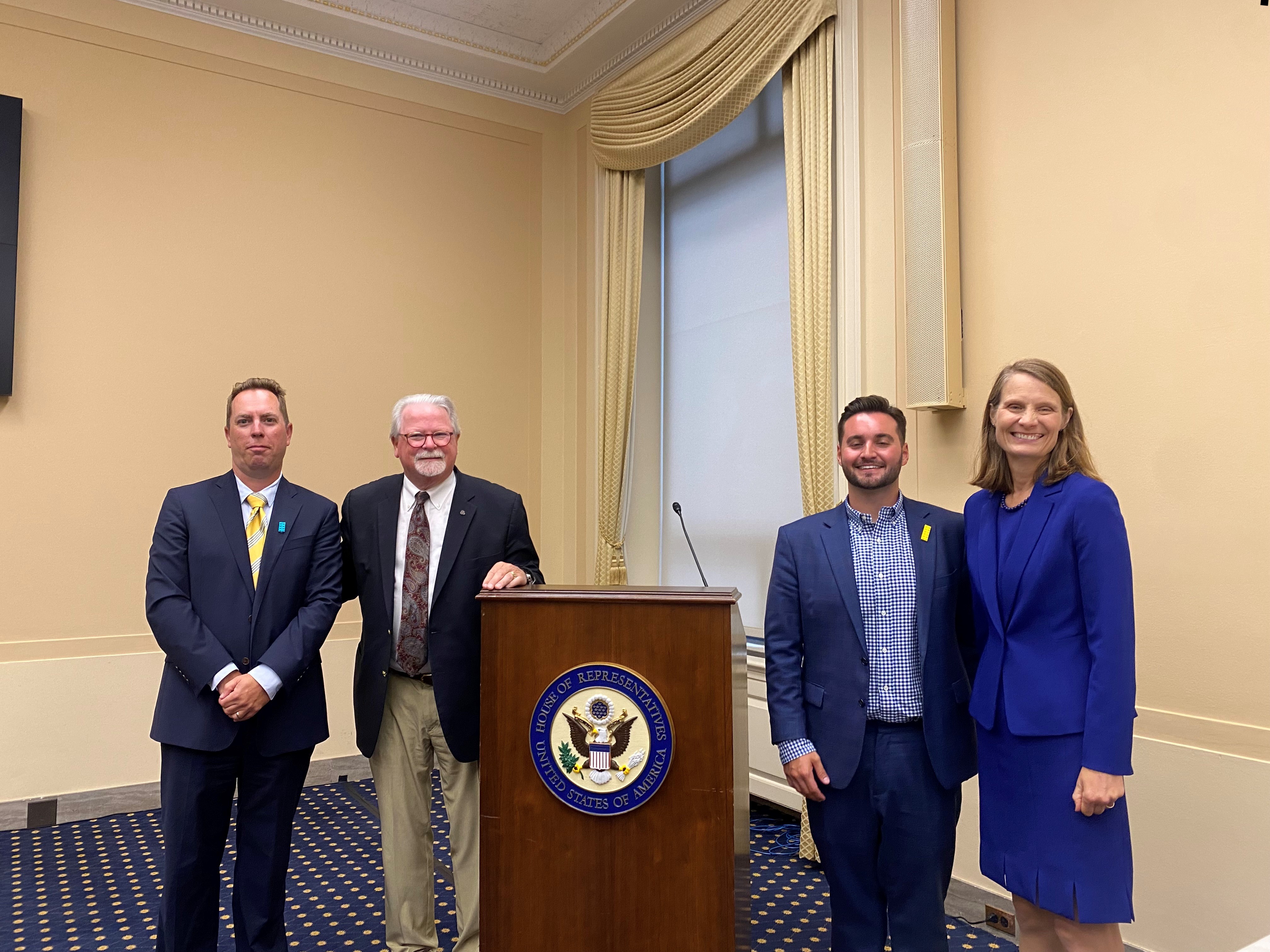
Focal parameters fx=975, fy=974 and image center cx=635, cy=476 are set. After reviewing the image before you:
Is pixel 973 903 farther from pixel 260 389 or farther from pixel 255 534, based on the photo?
pixel 260 389

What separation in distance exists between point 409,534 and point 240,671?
0.56m

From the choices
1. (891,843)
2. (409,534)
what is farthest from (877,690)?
(409,534)

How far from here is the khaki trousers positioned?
2.73 metres

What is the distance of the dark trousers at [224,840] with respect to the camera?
2.45m

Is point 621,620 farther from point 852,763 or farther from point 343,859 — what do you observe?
point 343,859

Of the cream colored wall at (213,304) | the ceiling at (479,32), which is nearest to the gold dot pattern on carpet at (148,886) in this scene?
the cream colored wall at (213,304)

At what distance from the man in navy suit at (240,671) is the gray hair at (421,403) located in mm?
303

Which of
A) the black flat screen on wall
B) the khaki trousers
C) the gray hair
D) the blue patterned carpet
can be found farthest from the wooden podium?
the black flat screen on wall

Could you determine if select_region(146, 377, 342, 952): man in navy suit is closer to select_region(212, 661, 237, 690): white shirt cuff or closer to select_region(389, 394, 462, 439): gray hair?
select_region(212, 661, 237, 690): white shirt cuff

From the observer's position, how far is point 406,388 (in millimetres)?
5309

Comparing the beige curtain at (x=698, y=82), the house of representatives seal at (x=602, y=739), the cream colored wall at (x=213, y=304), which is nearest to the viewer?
the house of representatives seal at (x=602, y=739)

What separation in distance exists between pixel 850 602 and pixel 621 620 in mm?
535

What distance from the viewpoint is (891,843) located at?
2.15m

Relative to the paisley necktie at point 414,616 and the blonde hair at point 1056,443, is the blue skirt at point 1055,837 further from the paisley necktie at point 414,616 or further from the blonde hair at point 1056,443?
the paisley necktie at point 414,616
